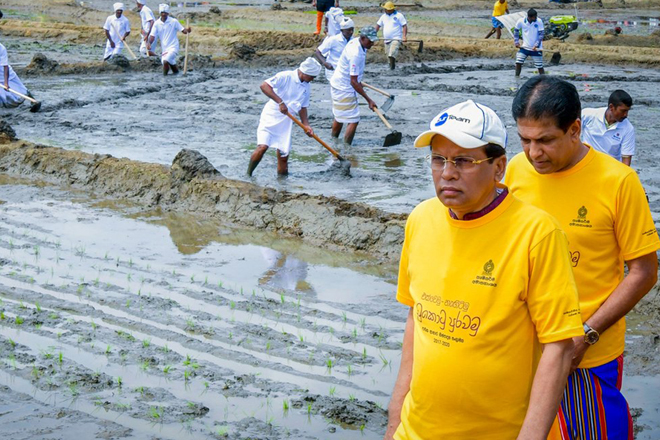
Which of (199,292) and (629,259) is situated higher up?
(629,259)

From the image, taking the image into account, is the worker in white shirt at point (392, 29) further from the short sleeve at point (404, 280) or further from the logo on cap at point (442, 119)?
the logo on cap at point (442, 119)

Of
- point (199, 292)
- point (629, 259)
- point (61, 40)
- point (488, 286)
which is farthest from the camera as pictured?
point (61, 40)

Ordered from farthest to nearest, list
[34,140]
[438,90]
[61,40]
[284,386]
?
1. [61,40]
2. [438,90]
3. [34,140]
4. [284,386]

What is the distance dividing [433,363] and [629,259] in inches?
41.1

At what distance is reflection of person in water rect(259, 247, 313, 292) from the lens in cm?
743

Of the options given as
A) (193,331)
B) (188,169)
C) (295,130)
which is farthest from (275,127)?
(193,331)

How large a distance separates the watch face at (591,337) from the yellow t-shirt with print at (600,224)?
74mm

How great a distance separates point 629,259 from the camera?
329 centimetres

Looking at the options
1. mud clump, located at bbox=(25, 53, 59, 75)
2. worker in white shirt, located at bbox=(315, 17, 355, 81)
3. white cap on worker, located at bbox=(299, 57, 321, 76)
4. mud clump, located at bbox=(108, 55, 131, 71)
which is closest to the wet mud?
worker in white shirt, located at bbox=(315, 17, 355, 81)

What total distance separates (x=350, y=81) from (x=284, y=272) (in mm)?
5790

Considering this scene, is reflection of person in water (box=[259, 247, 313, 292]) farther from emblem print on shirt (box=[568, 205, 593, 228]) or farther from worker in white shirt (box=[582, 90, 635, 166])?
emblem print on shirt (box=[568, 205, 593, 228])

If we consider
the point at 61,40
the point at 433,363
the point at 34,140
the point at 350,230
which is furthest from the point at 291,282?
the point at 61,40

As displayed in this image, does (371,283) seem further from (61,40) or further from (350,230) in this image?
(61,40)

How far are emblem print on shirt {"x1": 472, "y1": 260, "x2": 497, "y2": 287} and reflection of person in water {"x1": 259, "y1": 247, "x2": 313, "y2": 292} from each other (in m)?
4.79
